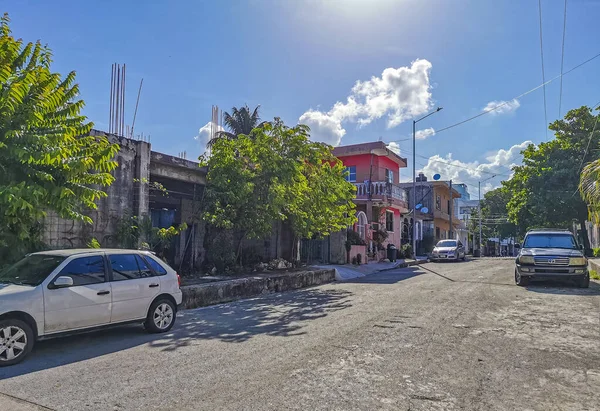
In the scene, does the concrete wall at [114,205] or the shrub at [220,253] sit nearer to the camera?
the concrete wall at [114,205]

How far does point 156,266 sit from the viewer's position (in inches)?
324

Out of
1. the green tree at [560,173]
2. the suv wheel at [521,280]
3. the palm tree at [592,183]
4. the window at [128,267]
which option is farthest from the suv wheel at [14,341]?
the green tree at [560,173]

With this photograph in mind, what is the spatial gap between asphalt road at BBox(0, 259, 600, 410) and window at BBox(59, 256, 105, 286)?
Result: 103cm

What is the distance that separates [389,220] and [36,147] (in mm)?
27946

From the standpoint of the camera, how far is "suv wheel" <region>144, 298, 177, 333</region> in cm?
785

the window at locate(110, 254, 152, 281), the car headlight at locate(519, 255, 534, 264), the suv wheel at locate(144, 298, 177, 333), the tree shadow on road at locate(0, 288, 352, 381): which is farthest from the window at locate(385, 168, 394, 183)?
the window at locate(110, 254, 152, 281)

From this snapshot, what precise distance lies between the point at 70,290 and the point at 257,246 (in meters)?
13.1

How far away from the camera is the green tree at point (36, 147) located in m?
7.16

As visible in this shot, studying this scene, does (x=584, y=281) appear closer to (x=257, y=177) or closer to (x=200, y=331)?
(x=257, y=177)

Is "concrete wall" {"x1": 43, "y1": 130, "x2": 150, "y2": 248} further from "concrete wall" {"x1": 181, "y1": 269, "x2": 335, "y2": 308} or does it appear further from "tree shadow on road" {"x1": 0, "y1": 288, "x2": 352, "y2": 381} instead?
"tree shadow on road" {"x1": 0, "y1": 288, "x2": 352, "y2": 381}

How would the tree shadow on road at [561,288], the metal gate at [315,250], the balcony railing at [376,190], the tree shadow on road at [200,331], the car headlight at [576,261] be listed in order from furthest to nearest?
the balcony railing at [376,190] → the metal gate at [315,250] → the car headlight at [576,261] → the tree shadow on road at [561,288] → the tree shadow on road at [200,331]

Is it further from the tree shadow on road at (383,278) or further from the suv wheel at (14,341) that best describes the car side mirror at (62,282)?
the tree shadow on road at (383,278)

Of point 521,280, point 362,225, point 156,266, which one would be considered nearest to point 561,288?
point 521,280

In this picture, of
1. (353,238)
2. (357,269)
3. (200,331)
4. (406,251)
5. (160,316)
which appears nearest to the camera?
(160,316)
